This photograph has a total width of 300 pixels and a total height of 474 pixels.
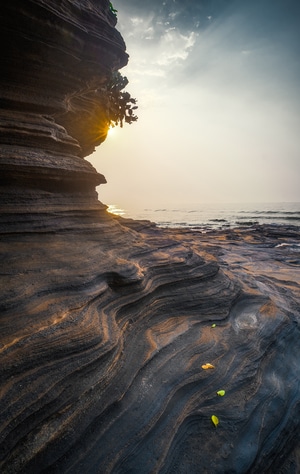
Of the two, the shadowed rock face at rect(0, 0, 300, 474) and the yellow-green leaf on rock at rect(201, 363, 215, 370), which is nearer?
the shadowed rock face at rect(0, 0, 300, 474)

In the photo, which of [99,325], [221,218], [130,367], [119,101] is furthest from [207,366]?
[221,218]

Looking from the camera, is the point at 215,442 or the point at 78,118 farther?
the point at 78,118

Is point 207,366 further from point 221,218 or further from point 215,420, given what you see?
point 221,218

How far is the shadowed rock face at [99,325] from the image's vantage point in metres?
3.20

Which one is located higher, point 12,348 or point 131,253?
A: point 131,253

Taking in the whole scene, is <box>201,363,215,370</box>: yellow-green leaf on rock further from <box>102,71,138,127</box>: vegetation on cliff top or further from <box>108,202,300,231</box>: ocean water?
<box>108,202,300,231</box>: ocean water

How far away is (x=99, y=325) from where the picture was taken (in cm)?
428

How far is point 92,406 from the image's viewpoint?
342cm

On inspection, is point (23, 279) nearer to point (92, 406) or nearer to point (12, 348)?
point (12, 348)

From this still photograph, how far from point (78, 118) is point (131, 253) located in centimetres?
666

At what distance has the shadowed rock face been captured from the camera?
126 inches

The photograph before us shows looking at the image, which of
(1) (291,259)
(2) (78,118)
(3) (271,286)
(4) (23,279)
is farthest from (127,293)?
(1) (291,259)

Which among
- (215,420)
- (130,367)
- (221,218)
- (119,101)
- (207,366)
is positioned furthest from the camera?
(221,218)

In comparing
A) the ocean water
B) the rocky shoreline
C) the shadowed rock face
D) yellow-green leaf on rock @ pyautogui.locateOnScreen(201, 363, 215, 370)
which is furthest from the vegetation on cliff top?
the ocean water
